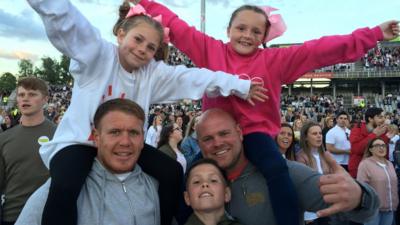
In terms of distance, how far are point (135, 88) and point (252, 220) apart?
44.9 inches

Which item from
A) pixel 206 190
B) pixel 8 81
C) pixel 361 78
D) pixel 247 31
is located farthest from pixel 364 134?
pixel 8 81

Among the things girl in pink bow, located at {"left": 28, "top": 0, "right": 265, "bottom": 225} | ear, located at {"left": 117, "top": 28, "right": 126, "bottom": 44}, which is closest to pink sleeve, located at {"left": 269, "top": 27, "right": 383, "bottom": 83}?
girl in pink bow, located at {"left": 28, "top": 0, "right": 265, "bottom": 225}

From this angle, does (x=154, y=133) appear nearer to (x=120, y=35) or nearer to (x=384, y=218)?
(x=384, y=218)

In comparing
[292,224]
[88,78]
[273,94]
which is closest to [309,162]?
[273,94]

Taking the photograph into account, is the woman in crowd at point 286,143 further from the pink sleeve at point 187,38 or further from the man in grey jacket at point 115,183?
the man in grey jacket at point 115,183

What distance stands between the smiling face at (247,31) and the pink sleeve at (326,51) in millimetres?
194

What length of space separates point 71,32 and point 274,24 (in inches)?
64.6

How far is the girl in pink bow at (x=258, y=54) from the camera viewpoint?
123 inches

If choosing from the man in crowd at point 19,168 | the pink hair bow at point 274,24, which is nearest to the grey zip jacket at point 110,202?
the pink hair bow at point 274,24

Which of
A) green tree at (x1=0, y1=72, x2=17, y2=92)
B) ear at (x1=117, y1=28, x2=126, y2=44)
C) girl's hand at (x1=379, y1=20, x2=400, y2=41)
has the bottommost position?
ear at (x1=117, y1=28, x2=126, y2=44)

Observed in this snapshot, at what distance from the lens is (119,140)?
7.50 feet

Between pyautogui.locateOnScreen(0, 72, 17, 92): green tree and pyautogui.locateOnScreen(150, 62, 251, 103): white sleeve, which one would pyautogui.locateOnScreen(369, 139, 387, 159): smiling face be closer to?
pyautogui.locateOnScreen(150, 62, 251, 103): white sleeve

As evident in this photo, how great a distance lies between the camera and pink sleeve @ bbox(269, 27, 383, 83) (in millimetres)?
3137

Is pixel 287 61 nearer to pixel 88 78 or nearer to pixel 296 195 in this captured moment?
pixel 296 195
